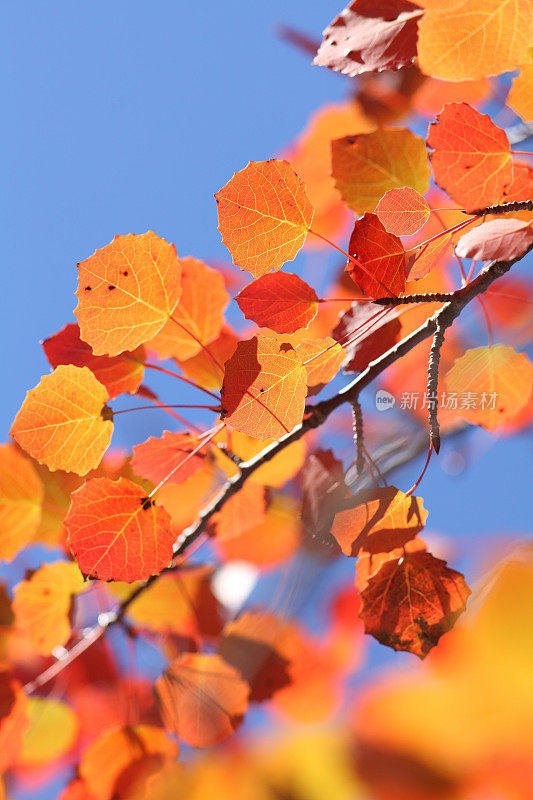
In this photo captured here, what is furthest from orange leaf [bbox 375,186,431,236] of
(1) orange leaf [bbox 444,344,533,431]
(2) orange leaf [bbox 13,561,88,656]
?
(2) orange leaf [bbox 13,561,88,656]

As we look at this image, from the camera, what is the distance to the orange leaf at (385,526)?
286 mm

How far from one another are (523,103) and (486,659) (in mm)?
378

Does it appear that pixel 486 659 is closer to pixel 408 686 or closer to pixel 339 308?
pixel 408 686

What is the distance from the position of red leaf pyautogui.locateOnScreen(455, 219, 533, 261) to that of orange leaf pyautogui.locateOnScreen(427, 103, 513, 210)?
0.06 m

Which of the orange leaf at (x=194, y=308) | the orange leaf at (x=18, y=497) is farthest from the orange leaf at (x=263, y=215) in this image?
the orange leaf at (x=18, y=497)

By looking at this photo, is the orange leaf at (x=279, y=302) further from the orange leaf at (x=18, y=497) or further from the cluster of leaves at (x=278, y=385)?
the orange leaf at (x=18, y=497)

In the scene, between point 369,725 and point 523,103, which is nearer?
point 523,103

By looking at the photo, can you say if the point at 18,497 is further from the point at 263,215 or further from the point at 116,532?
the point at 263,215

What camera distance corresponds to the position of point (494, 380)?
1.18ft

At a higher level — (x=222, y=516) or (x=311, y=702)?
(x=222, y=516)

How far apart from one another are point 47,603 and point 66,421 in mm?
166

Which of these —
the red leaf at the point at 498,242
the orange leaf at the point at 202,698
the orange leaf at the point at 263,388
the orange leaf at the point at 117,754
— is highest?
the red leaf at the point at 498,242

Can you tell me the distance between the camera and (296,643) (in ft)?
1.62

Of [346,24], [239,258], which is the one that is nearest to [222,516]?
[239,258]
